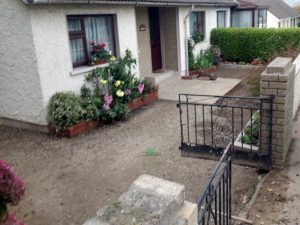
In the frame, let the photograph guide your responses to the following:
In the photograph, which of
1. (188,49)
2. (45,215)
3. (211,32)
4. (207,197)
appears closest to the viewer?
(207,197)

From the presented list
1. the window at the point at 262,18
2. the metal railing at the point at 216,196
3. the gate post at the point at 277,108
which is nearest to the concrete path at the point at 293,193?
the gate post at the point at 277,108

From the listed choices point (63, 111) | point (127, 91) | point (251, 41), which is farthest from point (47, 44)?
point (251, 41)

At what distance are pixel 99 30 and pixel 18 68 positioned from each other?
262cm

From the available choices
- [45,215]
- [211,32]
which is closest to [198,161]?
[45,215]

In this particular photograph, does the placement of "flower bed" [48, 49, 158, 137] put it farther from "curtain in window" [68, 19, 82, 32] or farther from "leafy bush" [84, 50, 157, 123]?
"curtain in window" [68, 19, 82, 32]

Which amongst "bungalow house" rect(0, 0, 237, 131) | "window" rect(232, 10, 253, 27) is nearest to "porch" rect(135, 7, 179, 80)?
"bungalow house" rect(0, 0, 237, 131)

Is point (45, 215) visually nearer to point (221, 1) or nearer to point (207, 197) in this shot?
point (207, 197)

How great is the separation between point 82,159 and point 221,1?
13232 mm

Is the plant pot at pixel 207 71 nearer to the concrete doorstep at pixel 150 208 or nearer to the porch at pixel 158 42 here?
the porch at pixel 158 42

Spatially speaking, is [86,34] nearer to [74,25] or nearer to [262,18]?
[74,25]

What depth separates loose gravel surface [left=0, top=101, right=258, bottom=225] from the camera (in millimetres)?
4789

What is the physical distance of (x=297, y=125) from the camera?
6652 mm

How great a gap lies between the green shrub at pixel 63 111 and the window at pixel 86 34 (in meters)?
1.27

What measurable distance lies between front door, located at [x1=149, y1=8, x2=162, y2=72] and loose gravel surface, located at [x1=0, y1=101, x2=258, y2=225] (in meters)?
5.38
